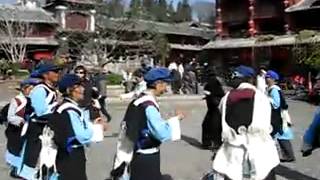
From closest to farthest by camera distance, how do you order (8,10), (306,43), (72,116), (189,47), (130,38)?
(72,116), (306,43), (130,38), (8,10), (189,47)

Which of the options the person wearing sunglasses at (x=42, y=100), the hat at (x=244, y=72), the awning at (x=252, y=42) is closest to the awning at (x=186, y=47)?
the awning at (x=252, y=42)

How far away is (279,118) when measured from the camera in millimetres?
9586

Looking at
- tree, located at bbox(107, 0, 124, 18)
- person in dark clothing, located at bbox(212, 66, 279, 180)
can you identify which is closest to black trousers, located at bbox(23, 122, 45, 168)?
person in dark clothing, located at bbox(212, 66, 279, 180)

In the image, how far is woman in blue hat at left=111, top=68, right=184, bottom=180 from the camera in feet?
18.8

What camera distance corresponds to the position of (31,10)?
4922 centimetres

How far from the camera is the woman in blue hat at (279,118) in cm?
943

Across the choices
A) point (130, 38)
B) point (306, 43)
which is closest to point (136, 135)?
point (306, 43)

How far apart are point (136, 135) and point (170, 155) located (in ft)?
19.4

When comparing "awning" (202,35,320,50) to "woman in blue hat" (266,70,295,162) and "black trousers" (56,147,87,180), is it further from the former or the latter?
"black trousers" (56,147,87,180)

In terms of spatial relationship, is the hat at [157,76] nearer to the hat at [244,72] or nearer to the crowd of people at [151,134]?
the crowd of people at [151,134]

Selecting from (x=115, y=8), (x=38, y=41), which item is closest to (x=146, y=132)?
(x=115, y=8)

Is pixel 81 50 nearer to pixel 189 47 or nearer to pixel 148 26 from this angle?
pixel 148 26

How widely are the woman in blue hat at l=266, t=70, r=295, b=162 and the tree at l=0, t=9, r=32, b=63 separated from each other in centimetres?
3420

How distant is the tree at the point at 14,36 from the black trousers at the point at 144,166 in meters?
37.6
